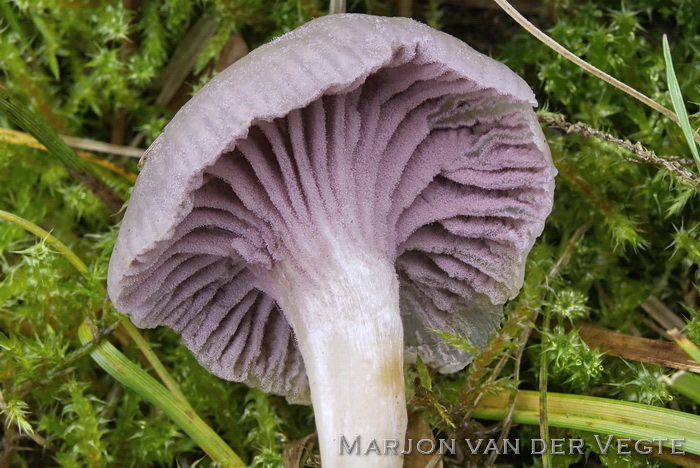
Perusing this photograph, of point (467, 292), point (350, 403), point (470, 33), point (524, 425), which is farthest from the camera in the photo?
point (470, 33)

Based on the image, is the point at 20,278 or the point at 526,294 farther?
the point at 20,278

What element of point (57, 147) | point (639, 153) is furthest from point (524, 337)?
point (57, 147)

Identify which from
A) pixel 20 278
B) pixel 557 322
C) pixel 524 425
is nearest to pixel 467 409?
pixel 524 425

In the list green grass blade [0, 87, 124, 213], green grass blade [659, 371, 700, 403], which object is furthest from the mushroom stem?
green grass blade [0, 87, 124, 213]

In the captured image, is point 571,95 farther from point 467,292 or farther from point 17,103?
point 17,103

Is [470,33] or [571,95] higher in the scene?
[470,33]

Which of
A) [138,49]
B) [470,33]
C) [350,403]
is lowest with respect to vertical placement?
[350,403]
